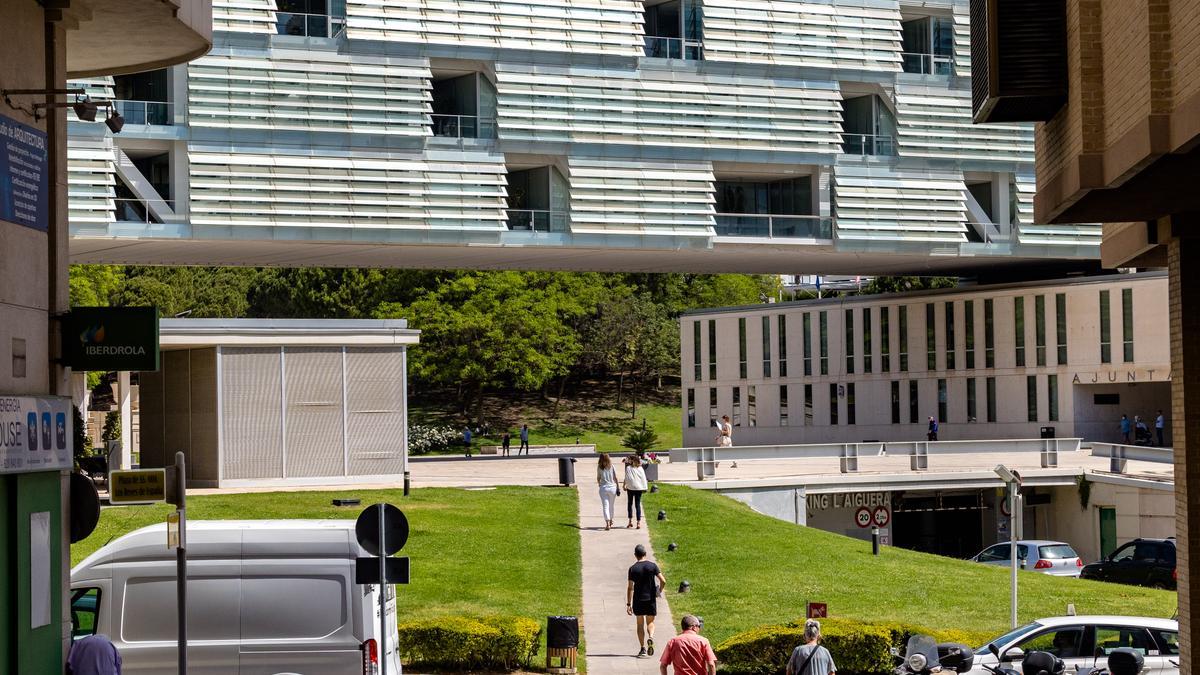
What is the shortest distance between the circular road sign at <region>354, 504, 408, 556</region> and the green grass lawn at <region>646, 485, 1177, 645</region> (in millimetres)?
9301

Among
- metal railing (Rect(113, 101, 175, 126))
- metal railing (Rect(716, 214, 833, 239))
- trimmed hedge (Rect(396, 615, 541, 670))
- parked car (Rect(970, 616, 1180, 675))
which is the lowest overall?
trimmed hedge (Rect(396, 615, 541, 670))

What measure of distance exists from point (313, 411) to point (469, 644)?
75.5 ft

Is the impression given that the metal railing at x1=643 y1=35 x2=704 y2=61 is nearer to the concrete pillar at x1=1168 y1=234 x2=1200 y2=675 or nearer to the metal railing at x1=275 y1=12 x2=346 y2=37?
the metal railing at x1=275 y1=12 x2=346 y2=37

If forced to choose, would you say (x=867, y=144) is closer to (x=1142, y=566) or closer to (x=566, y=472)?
(x=566, y=472)

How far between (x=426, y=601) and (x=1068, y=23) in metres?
15.1

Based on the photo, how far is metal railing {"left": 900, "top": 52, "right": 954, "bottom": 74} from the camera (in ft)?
181

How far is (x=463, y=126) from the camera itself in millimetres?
48719

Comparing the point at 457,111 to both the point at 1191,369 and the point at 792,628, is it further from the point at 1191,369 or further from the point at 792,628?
the point at 1191,369

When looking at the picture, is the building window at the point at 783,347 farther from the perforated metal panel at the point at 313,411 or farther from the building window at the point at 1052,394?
the perforated metal panel at the point at 313,411

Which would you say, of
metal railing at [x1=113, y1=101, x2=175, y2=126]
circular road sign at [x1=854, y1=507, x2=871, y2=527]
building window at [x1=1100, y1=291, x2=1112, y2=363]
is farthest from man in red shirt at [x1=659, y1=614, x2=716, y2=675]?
building window at [x1=1100, y1=291, x2=1112, y2=363]

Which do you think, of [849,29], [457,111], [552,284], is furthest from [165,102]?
[552,284]

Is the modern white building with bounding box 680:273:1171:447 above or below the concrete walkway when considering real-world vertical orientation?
above

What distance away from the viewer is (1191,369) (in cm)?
1538

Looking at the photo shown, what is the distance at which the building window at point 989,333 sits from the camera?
212 ft
